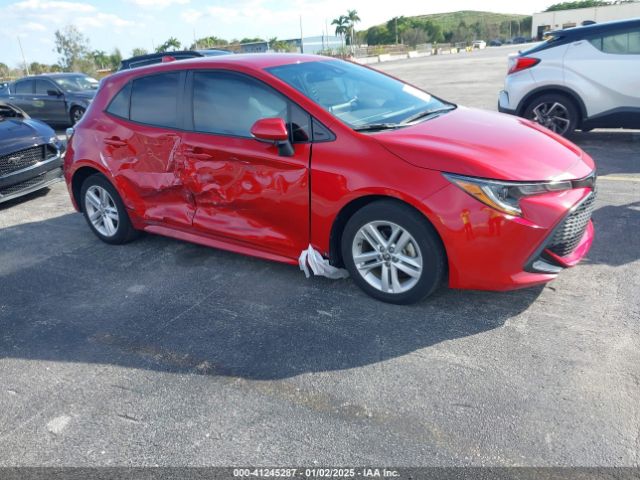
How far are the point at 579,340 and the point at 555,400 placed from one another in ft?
2.06

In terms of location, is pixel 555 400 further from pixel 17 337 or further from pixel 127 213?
pixel 127 213

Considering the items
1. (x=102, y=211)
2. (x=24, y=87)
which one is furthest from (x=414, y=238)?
(x=24, y=87)

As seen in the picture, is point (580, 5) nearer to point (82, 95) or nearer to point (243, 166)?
point (82, 95)

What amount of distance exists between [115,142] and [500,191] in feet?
11.5

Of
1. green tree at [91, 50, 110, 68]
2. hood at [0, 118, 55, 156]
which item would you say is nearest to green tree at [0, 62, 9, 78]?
green tree at [91, 50, 110, 68]

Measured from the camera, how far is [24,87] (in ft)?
47.4

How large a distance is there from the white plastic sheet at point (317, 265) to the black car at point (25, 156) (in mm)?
4950

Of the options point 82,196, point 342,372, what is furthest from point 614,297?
point 82,196

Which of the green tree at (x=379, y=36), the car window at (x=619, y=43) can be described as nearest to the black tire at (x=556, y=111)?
the car window at (x=619, y=43)

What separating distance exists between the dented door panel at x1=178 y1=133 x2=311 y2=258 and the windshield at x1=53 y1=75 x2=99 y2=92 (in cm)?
1127

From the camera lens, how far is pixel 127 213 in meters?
5.17

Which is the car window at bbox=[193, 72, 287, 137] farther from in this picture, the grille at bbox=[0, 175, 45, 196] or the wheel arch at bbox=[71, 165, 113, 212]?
the grille at bbox=[0, 175, 45, 196]

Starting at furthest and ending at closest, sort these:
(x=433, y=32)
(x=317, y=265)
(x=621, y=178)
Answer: (x=433, y=32) < (x=621, y=178) < (x=317, y=265)

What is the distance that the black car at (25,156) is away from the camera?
7078 mm
